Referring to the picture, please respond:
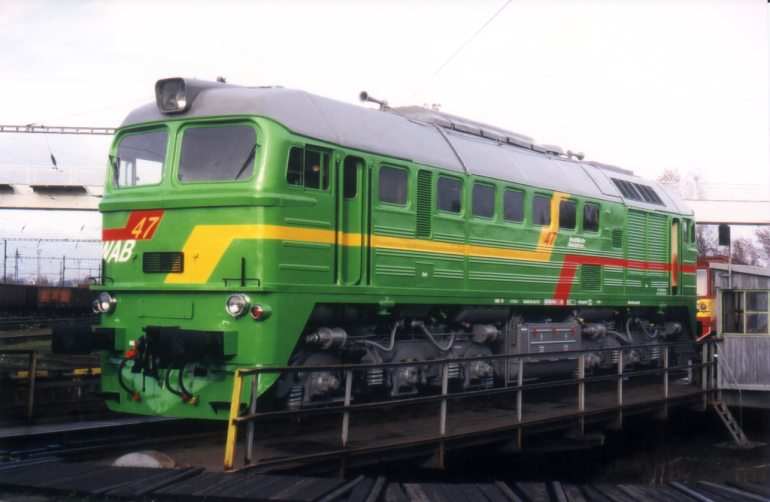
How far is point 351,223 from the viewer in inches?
478

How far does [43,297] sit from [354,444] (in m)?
43.0

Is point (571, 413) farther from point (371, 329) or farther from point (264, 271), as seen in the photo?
point (264, 271)

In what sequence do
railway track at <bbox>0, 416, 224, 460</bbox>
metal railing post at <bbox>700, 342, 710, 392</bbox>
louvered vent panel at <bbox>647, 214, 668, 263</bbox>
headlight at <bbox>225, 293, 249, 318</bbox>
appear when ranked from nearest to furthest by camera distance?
railway track at <bbox>0, 416, 224, 460</bbox> < headlight at <bbox>225, 293, 249, 318</bbox> < metal railing post at <bbox>700, 342, 710, 392</bbox> < louvered vent panel at <bbox>647, 214, 668, 263</bbox>

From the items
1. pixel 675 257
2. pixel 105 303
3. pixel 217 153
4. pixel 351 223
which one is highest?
pixel 217 153

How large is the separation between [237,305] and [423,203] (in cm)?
374

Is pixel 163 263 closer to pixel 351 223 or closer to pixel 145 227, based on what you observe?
pixel 145 227

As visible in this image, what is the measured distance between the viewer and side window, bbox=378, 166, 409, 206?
1259 cm

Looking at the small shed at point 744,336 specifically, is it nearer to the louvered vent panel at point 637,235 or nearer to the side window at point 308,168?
the louvered vent panel at point 637,235

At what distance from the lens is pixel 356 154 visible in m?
12.2

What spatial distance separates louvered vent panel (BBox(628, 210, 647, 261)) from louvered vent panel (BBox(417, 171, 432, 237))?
24.1 feet

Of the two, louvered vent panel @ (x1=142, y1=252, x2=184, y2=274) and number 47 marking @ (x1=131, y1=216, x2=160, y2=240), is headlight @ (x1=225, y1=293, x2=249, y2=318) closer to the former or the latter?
louvered vent panel @ (x1=142, y1=252, x2=184, y2=274)

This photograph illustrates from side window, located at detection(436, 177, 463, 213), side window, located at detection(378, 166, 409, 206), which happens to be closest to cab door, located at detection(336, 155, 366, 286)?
side window, located at detection(378, 166, 409, 206)

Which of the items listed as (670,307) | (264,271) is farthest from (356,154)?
(670,307)

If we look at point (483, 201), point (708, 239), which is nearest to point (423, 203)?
point (483, 201)
